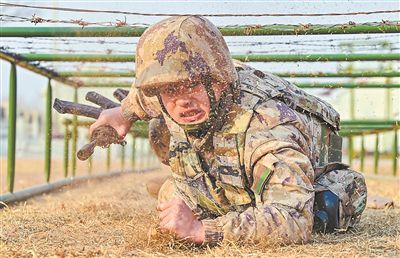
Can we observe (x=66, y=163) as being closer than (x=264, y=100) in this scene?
No

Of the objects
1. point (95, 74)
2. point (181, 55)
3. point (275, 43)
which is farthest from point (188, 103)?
point (95, 74)

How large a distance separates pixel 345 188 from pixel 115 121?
1.15 metres

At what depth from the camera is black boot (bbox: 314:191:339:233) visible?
3699 mm

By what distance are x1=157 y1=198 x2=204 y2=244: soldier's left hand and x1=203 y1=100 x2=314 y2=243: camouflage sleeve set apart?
0.04 meters

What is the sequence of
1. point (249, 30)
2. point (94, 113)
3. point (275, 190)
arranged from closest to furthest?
point (275, 190)
point (94, 113)
point (249, 30)

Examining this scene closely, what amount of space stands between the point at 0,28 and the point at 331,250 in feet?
10.0

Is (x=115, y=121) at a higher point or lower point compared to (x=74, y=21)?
lower

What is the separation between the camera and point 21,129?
141 ft

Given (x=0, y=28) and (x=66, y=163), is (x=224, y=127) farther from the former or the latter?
(x=66, y=163)

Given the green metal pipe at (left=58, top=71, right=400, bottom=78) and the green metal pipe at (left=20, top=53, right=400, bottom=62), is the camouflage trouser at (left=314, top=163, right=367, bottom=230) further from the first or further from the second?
the green metal pipe at (left=58, top=71, right=400, bottom=78)

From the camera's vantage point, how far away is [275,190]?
3.12 metres

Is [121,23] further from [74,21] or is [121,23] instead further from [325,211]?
[325,211]

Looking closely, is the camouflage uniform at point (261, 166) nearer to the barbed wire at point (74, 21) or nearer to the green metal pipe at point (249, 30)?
the green metal pipe at point (249, 30)

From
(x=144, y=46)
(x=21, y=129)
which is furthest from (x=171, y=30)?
(x=21, y=129)
